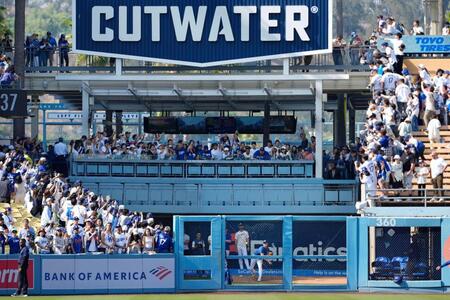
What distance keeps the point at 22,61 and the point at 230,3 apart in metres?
7.69

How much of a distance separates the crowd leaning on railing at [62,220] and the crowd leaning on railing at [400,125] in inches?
252

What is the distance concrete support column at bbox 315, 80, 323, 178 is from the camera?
151ft

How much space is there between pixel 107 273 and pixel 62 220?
3.45 metres

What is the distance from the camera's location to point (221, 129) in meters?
50.1

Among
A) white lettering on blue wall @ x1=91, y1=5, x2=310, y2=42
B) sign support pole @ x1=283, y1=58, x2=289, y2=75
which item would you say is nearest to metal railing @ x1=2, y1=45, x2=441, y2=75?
sign support pole @ x1=283, y1=58, x2=289, y2=75

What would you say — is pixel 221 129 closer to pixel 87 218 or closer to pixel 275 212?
pixel 275 212

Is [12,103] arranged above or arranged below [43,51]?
below

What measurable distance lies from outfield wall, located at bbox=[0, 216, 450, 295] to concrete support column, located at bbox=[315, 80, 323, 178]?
31.3 ft

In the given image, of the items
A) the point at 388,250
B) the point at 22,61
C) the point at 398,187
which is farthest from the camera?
the point at 22,61

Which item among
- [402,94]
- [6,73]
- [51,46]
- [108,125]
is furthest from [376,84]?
[6,73]

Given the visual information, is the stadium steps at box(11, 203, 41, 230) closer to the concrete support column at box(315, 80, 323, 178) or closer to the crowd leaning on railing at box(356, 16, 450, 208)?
the crowd leaning on railing at box(356, 16, 450, 208)

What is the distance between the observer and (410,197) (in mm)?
37625

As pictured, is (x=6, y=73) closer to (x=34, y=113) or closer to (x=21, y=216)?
(x=34, y=113)

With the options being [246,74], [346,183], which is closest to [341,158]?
[346,183]
